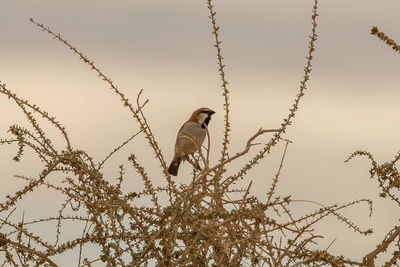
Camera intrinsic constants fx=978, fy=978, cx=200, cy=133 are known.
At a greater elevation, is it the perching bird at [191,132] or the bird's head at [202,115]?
the bird's head at [202,115]

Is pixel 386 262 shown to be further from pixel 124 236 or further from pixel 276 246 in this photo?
pixel 124 236

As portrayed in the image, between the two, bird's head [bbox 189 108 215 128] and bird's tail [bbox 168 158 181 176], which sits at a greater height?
bird's head [bbox 189 108 215 128]

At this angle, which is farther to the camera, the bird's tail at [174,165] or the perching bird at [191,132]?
the bird's tail at [174,165]

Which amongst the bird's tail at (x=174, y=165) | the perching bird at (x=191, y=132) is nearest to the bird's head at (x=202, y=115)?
the perching bird at (x=191, y=132)

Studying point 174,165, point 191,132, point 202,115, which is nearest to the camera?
point 191,132

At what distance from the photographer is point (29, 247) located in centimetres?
551

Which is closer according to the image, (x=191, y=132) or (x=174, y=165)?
(x=191, y=132)

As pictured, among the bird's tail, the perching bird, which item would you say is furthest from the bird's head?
the bird's tail

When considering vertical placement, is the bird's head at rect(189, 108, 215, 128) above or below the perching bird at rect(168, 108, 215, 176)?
above

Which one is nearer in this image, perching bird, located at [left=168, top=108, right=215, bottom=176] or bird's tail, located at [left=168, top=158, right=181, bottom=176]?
perching bird, located at [left=168, top=108, right=215, bottom=176]

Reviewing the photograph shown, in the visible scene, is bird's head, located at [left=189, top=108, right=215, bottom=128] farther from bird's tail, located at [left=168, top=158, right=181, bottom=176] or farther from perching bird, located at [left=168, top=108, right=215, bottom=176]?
bird's tail, located at [left=168, top=158, right=181, bottom=176]

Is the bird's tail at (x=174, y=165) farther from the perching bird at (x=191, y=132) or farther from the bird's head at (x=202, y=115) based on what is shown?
the bird's head at (x=202, y=115)

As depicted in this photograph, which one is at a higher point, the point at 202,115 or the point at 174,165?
the point at 202,115

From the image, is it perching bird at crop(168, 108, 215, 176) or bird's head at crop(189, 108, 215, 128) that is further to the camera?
bird's head at crop(189, 108, 215, 128)
